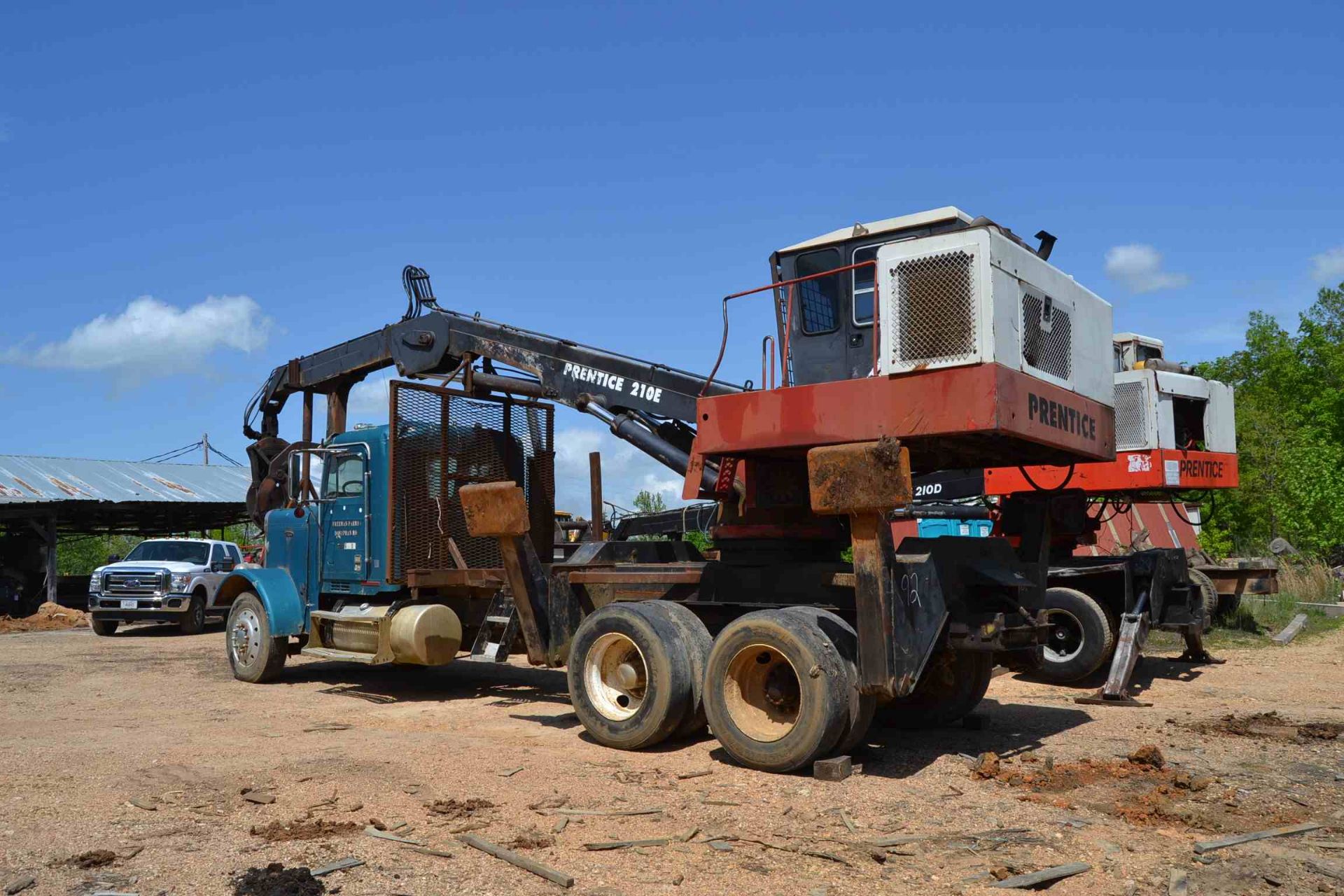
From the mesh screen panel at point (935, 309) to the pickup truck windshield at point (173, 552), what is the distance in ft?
61.0

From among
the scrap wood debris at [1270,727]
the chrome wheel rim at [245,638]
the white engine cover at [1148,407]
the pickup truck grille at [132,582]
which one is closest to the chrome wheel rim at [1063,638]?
the white engine cover at [1148,407]

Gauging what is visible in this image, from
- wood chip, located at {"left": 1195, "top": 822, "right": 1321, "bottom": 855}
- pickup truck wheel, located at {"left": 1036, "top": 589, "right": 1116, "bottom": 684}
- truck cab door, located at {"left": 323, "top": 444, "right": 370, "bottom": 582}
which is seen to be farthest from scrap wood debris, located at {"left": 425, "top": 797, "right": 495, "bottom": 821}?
pickup truck wheel, located at {"left": 1036, "top": 589, "right": 1116, "bottom": 684}

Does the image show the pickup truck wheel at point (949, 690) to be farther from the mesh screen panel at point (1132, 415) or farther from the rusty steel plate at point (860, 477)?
the mesh screen panel at point (1132, 415)

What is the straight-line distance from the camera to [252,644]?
13.0 meters

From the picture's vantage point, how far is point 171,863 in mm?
5508

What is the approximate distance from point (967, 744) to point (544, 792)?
3501 millimetres

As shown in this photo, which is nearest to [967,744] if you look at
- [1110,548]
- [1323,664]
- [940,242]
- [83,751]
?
[940,242]

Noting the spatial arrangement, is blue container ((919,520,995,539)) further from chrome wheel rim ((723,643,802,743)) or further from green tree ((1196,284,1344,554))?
chrome wheel rim ((723,643,802,743))

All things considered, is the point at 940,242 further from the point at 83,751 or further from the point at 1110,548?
the point at 1110,548

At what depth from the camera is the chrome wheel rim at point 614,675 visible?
29.2 ft

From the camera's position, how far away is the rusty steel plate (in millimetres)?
6938

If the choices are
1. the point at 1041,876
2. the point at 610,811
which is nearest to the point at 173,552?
the point at 610,811

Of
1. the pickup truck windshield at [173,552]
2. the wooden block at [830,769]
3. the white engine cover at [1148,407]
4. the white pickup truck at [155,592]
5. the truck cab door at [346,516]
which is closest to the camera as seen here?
the wooden block at [830,769]

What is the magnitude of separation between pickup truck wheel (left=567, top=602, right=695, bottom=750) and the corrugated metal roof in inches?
749
